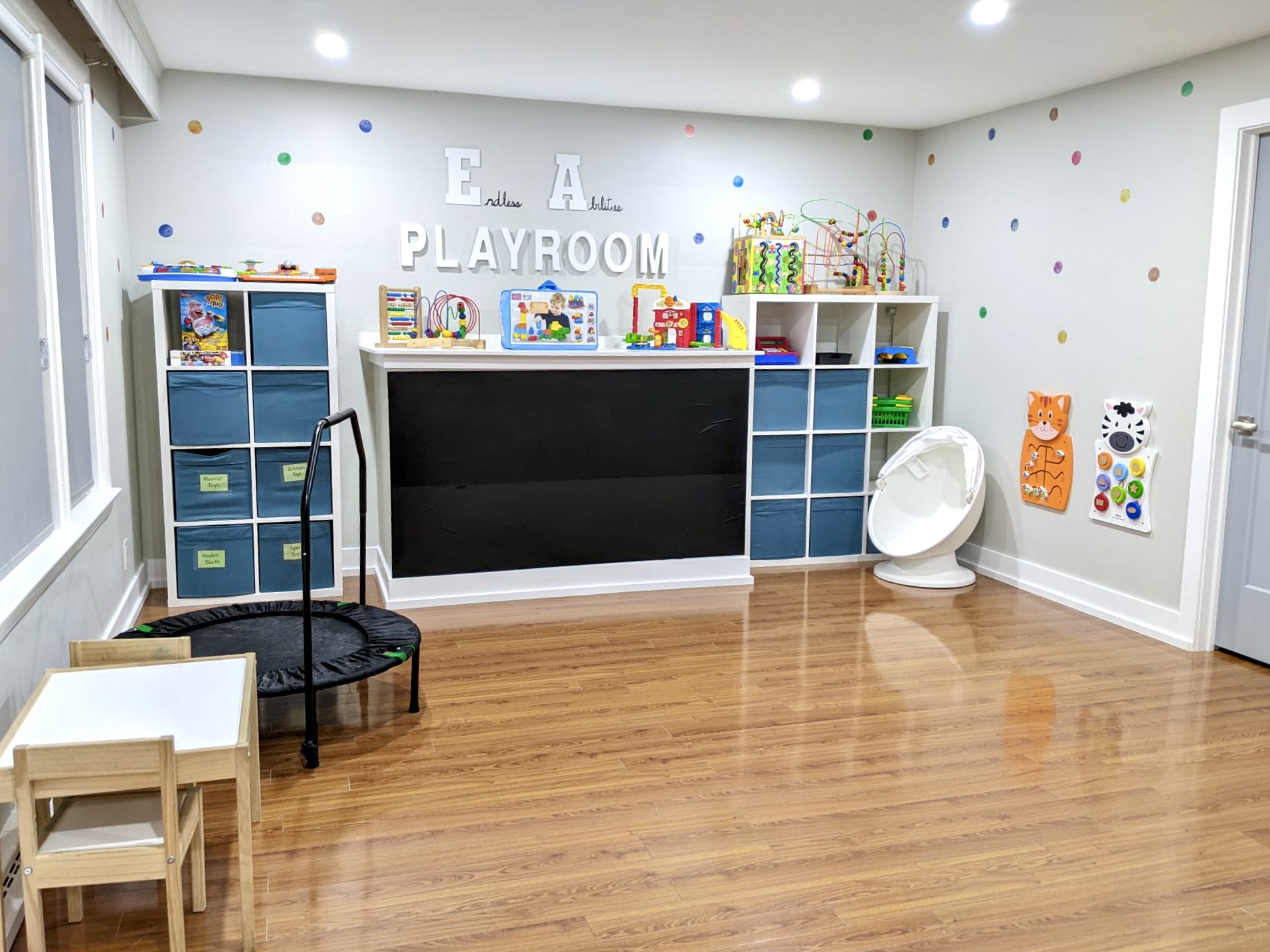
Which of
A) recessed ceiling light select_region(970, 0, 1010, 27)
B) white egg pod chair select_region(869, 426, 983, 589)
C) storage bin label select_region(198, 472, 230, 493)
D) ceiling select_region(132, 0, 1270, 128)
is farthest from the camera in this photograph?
white egg pod chair select_region(869, 426, 983, 589)

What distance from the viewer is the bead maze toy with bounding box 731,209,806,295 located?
5.42 metres

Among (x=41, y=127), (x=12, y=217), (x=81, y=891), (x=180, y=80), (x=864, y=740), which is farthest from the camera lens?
(x=180, y=80)

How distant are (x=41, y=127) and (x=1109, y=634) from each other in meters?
4.50

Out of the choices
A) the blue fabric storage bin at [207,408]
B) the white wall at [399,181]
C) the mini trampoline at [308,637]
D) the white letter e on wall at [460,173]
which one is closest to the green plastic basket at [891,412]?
the white wall at [399,181]

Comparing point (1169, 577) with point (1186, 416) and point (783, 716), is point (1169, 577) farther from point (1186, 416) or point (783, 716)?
point (783, 716)

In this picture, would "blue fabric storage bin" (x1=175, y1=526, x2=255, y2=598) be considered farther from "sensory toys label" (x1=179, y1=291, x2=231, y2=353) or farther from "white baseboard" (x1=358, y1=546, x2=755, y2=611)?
"sensory toys label" (x1=179, y1=291, x2=231, y2=353)

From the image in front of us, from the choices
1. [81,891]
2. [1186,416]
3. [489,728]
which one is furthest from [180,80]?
[1186,416]

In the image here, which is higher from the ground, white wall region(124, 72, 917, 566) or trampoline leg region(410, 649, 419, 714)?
white wall region(124, 72, 917, 566)

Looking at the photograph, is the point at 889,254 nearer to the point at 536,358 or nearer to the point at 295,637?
the point at 536,358

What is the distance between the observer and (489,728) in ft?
11.0

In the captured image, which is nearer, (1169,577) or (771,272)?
(1169,577)

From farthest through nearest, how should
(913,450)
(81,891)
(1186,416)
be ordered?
(913,450)
(1186,416)
(81,891)

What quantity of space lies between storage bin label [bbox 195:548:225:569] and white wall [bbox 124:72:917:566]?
21.3 inches

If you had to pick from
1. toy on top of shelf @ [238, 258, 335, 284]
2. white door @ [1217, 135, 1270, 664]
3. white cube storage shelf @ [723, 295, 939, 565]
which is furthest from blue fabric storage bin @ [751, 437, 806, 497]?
toy on top of shelf @ [238, 258, 335, 284]
